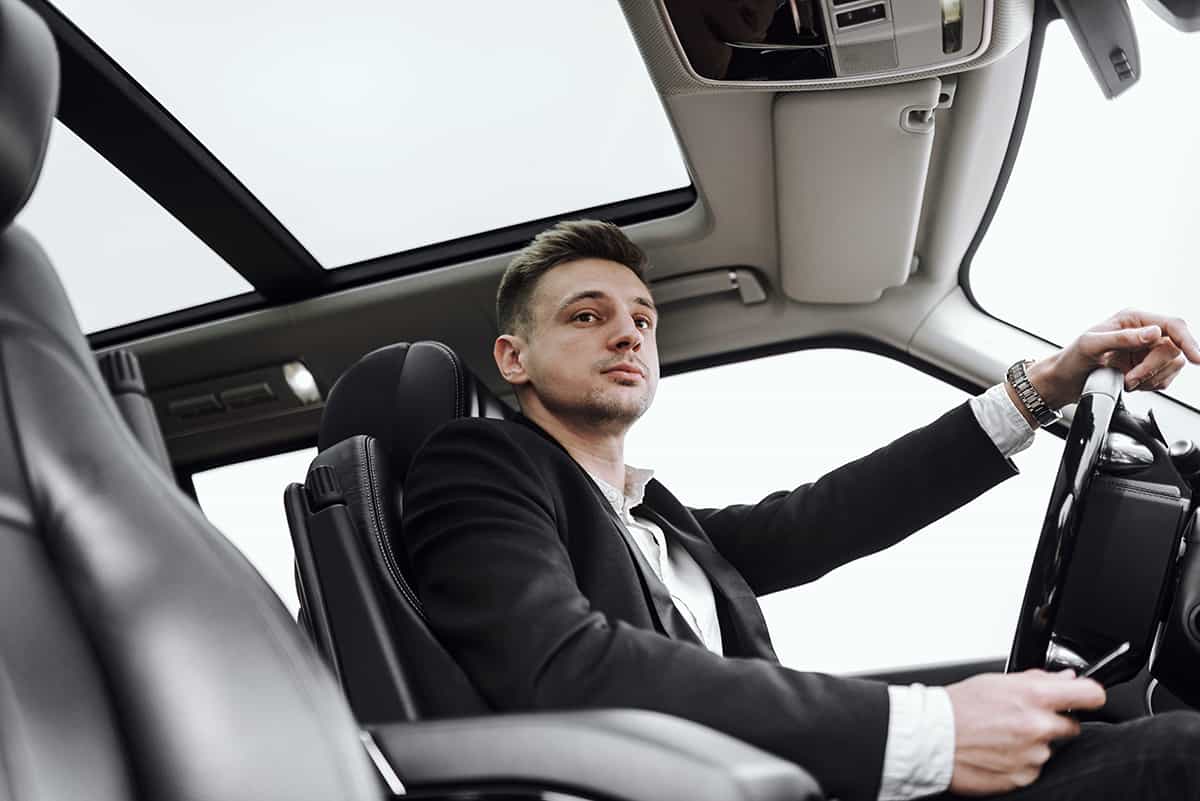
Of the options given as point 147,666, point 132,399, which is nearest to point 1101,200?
point 132,399

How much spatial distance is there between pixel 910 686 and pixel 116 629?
2.55ft

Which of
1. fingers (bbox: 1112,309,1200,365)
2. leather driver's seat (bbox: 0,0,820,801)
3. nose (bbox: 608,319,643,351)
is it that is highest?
nose (bbox: 608,319,643,351)

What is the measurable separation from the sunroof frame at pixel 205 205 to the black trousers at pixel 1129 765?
1354mm

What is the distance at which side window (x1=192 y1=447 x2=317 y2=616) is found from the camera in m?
2.77

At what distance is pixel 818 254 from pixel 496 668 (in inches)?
50.4

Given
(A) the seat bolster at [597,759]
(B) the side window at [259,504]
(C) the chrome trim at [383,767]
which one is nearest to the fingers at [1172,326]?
(A) the seat bolster at [597,759]

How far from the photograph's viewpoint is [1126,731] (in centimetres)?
114

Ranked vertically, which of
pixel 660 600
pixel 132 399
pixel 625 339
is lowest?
pixel 660 600

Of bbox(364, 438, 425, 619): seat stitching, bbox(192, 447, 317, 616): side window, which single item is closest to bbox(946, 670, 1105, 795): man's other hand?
bbox(364, 438, 425, 619): seat stitching

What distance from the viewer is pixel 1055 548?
48.4 inches

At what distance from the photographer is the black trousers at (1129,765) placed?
106 centimetres

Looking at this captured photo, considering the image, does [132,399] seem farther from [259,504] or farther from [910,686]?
[259,504]

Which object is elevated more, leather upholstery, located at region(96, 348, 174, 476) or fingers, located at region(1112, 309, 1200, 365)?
leather upholstery, located at region(96, 348, 174, 476)

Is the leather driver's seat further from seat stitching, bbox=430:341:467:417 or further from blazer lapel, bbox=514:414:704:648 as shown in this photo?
seat stitching, bbox=430:341:467:417
